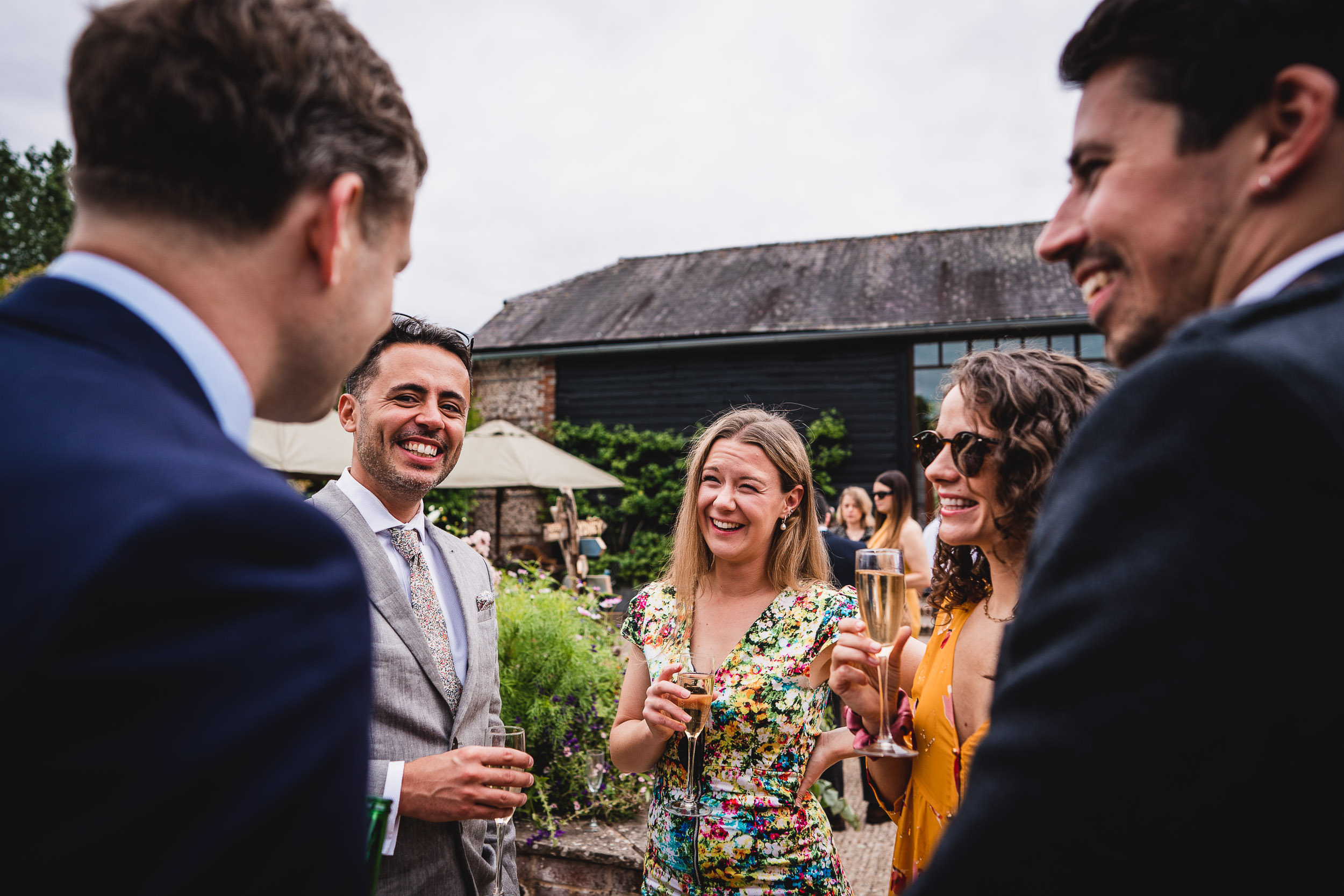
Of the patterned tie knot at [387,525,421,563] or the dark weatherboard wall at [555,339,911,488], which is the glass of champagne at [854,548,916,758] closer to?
the patterned tie knot at [387,525,421,563]

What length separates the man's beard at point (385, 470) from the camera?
2377 mm

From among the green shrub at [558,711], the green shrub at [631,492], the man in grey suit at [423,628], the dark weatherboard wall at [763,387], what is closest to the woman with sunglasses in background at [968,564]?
the man in grey suit at [423,628]

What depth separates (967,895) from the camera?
2.17 ft

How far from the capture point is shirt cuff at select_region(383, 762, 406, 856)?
6.06 feet

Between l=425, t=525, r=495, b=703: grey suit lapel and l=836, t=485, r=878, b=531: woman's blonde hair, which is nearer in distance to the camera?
l=425, t=525, r=495, b=703: grey suit lapel

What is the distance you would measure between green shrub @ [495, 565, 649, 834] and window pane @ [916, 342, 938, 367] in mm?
11023

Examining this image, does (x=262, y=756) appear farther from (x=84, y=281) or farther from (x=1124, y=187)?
(x=1124, y=187)

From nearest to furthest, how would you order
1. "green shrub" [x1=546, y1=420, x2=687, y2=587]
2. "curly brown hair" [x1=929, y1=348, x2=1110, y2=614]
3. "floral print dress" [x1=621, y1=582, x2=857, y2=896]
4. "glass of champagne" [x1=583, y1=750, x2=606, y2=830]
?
"curly brown hair" [x1=929, y1=348, x2=1110, y2=614]
"floral print dress" [x1=621, y1=582, x2=857, y2=896]
"glass of champagne" [x1=583, y1=750, x2=606, y2=830]
"green shrub" [x1=546, y1=420, x2=687, y2=587]

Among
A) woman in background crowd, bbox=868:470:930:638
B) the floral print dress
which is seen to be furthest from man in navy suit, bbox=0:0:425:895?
woman in background crowd, bbox=868:470:930:638

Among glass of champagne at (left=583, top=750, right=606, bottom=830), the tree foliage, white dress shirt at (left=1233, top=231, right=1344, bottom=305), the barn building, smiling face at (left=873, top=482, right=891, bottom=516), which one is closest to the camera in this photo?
white dress shirt at (left=1233, top=231, right=1344, bottom=305)

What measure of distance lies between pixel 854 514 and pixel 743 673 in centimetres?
584

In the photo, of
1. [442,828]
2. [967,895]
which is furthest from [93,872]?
[442,828]

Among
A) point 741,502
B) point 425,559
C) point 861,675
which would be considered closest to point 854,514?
point 741,502

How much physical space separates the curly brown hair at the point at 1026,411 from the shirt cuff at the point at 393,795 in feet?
5.52
